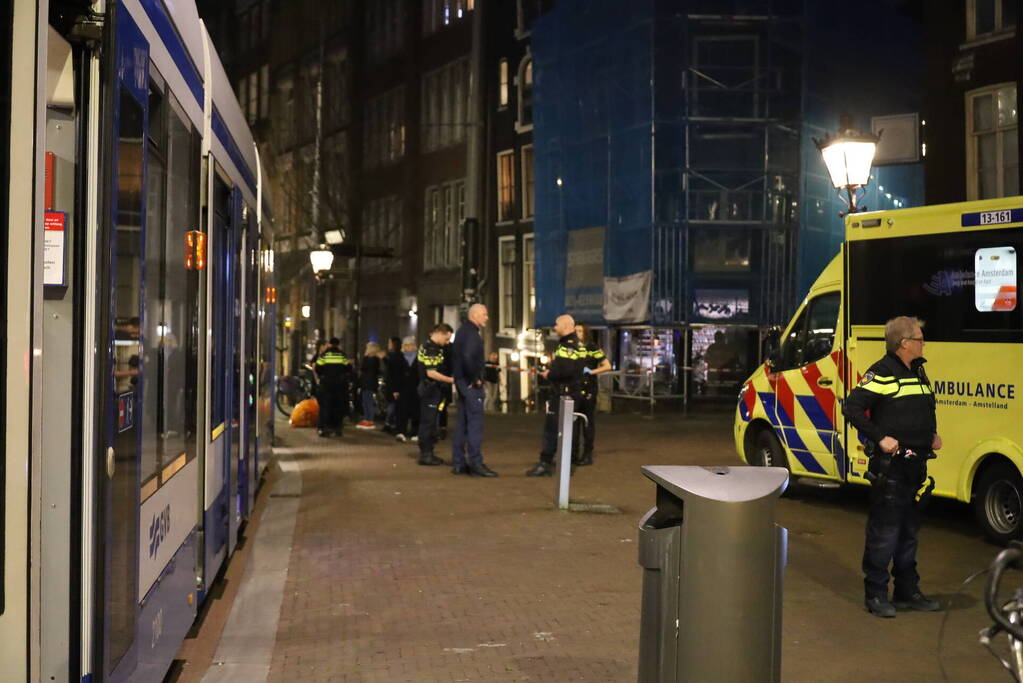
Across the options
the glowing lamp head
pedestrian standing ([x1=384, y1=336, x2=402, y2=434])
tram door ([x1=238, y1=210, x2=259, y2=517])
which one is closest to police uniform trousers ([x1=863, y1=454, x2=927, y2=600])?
tram door ([x1=238, y1=210, x2=259, y2=517])

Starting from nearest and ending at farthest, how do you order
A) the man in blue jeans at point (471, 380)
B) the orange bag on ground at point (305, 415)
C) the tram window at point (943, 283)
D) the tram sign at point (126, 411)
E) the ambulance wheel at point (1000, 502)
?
the tram sign at point (126, 411) → the ambulance wheel at point (1000, 502) → the tram window at point (943, 283) → the man in blue jeans at point (471, 380) → the orange bag on ground at point (305, 415)

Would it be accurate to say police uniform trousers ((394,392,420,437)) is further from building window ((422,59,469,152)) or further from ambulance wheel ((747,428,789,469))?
building window ((422,59,469,152))

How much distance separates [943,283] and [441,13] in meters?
32.2

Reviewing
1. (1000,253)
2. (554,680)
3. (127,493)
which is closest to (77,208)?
(127,493)

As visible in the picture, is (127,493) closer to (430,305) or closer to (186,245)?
(186,245)

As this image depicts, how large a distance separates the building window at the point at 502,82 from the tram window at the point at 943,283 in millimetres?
26144

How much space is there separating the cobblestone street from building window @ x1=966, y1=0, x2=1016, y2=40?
10.6 metres

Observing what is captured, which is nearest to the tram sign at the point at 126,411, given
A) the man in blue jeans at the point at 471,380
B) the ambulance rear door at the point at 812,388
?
the ambulance rear door at the point at 812,388

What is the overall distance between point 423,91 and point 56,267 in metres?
39.8

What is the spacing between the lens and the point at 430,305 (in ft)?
138

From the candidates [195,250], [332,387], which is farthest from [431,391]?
[195,250]

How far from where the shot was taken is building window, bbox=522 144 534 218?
35906 millimetres

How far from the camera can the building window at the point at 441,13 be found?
39.8m

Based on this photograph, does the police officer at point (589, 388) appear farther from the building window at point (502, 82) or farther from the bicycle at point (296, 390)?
the building window at point (502, 82)
